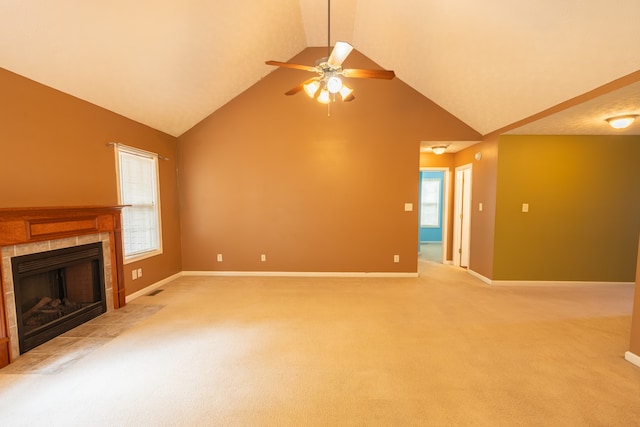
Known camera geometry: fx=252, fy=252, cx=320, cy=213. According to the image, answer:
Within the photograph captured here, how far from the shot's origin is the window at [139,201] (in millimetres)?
3475

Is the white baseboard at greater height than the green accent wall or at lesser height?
lesser

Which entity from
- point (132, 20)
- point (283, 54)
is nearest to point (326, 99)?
point (132, 20)

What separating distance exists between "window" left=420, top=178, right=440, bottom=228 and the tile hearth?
755cm

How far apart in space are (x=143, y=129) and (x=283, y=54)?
252 centimetres

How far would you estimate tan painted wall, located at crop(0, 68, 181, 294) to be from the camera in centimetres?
221

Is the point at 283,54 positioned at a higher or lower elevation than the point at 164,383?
higher

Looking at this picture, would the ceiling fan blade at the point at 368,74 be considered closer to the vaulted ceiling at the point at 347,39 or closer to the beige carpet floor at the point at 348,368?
the vaulted ceiling at the point at 347,39

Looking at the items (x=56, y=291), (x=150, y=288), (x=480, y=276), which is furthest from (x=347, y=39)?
(x=56, y=291)

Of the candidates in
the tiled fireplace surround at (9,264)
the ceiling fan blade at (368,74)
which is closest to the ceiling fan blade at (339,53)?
the ceiling fan blade at (368,74)

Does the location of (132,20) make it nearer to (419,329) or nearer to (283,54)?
(283,54)

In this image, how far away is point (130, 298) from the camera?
3482 mm

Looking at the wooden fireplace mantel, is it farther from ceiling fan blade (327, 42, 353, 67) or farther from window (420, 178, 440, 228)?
window (420, 178, 440, 228)

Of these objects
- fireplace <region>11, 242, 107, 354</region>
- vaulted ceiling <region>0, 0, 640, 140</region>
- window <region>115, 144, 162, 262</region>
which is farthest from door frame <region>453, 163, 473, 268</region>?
fireplace <region>11, 242, 107, 354</region>

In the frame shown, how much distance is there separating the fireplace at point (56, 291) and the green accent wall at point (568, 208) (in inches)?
220
